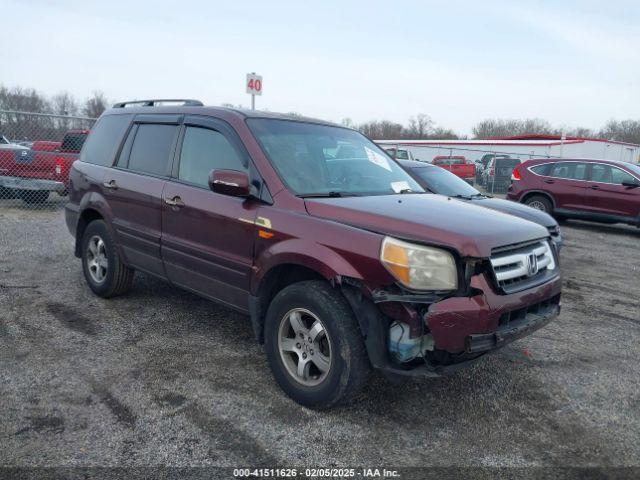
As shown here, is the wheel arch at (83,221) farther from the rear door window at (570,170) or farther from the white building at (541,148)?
the white building at (541,148)

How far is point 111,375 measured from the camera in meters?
3.56

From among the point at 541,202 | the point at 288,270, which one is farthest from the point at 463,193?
the point at 541,202

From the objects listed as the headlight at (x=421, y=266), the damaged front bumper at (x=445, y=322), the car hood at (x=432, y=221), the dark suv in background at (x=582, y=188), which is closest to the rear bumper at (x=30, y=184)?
the car hood at (x=432, y=221)

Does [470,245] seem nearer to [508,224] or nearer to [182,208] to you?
[508,224]

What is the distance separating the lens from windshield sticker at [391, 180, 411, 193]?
4.00 meters

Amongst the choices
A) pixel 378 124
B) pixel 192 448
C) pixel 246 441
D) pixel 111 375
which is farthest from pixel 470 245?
pixel 378 124

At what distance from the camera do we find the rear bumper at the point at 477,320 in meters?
2.74

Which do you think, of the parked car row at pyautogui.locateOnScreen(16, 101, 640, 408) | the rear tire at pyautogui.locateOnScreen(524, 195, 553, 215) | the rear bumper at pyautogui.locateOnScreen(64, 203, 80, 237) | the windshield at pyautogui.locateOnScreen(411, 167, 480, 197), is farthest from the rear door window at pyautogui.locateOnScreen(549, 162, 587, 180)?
the rear bumper at pyautogui.locateOnScreen(64, 203, 80, 237)

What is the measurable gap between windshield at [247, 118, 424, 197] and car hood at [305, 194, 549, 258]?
0.25 metres

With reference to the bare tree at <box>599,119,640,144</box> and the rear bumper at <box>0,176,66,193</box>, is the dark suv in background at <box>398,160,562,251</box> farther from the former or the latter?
the bare tree at <box>599,119,640,144</box>

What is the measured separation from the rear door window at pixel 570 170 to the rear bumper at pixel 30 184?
11.3 m

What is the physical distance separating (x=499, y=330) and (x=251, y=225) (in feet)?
5.57

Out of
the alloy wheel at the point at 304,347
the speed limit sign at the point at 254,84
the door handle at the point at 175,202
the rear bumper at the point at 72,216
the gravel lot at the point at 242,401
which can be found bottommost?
the gravel lot at the point at 242,401

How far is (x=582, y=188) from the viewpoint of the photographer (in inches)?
472
